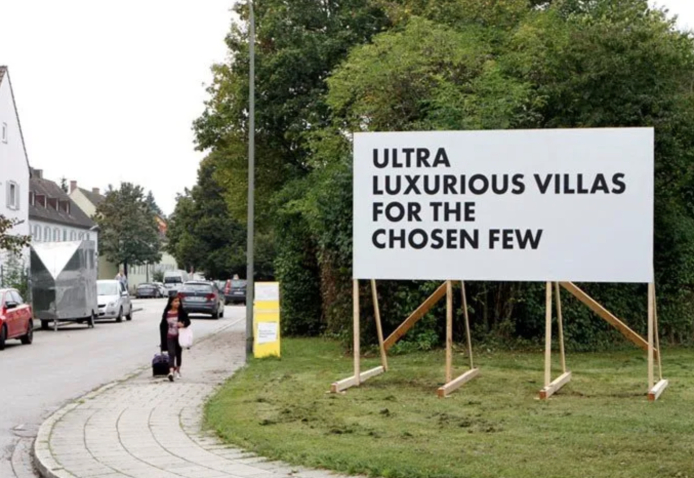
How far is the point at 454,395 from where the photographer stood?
45.7ft

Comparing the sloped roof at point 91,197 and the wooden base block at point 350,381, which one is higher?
the sloped roof at point 91,197

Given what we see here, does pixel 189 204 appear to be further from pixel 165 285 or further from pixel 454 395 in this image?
pixel 454 395

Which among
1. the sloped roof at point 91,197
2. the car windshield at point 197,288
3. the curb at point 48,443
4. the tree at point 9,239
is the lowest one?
the curb at point 48,443

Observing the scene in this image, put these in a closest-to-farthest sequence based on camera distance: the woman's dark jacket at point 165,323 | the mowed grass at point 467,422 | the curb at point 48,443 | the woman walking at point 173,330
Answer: the mowed grass at point 467,422 < the curb at point 48,443 < the woman walking at point 173,330 < the woman's dark jacket at point 165,323

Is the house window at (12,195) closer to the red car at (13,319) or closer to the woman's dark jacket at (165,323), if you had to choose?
the red car at (13,319)

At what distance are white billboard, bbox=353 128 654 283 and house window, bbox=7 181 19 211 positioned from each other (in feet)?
156

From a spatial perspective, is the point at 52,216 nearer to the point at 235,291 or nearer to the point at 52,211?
the point at 52,211

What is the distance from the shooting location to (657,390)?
45.0ft

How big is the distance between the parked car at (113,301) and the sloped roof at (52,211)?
34497 mm

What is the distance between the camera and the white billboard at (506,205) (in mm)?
14164

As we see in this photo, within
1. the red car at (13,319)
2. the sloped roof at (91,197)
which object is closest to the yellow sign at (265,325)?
the red car at (13,319)

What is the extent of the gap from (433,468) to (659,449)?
7.15ft

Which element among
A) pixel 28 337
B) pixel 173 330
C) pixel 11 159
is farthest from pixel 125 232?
pixel 173 330

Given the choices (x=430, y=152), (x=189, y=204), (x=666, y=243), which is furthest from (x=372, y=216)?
(x=189, y=204)
